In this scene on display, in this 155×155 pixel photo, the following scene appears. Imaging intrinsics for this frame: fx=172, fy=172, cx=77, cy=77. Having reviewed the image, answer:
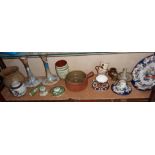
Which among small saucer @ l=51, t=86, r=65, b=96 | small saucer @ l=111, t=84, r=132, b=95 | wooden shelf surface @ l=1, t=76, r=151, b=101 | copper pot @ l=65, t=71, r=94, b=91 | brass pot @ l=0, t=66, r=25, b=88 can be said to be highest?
brass pot @ l=0, t=66, r=25, b=88

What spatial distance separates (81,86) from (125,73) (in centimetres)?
29

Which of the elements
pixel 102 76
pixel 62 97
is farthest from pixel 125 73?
pixel 62 97

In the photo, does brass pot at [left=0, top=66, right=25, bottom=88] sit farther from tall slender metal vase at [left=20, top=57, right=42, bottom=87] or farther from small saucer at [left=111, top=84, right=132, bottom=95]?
small saucer at [left=111, top=84, right=132, bottom=95]

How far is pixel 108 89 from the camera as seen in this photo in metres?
1.05

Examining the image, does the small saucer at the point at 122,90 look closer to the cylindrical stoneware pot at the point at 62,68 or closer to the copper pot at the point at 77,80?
the copper pot at the point at 77,80

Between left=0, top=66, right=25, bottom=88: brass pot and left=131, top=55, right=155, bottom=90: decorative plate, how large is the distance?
695mm

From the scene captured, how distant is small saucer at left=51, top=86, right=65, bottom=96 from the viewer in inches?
41.0

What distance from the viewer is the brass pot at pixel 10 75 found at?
3.42ft

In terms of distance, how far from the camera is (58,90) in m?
1.05

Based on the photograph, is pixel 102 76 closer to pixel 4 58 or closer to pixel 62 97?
pixel 62 97

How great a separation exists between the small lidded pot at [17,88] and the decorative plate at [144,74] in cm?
67

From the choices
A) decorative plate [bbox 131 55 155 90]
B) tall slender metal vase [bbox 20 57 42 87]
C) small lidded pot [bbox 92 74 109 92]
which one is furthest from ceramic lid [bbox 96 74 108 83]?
tall slender metal vase [bbox 20 57 42 87]

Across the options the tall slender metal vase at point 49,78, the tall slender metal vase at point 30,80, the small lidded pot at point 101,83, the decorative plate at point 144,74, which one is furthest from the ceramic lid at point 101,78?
the tall slender metal vase at point 30,80

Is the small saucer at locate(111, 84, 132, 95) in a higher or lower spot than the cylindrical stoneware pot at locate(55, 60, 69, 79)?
lower
